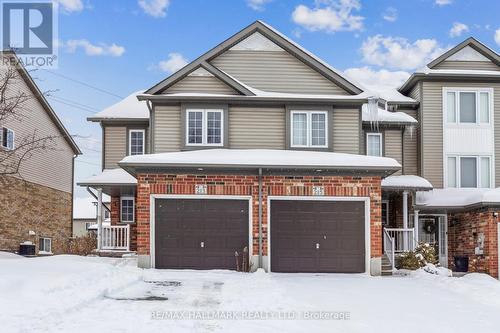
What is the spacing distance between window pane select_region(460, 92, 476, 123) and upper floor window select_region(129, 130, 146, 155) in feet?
43.1

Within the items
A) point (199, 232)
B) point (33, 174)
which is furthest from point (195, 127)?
point (33, 174)

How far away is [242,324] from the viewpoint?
33.2 ft

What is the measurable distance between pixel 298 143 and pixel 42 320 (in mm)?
13115

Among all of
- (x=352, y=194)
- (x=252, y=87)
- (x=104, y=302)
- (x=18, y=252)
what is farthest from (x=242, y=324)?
(x=18, y=252)

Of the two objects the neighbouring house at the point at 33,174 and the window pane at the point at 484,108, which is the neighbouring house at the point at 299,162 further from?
the neighbouring house at the point at 33,174

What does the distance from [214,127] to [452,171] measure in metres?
10.2

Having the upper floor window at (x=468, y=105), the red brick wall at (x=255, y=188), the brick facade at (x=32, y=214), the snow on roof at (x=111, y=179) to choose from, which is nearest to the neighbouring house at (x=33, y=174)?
the brick facade at (x=32, y=214)

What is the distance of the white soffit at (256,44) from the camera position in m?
22.2

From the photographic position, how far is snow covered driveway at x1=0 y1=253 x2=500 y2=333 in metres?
9.87

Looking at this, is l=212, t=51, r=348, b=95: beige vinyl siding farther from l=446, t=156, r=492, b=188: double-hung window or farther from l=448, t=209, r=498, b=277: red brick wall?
l=448, t=209, r=498, b=277: red brick wall

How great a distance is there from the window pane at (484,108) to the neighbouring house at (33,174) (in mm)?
17403

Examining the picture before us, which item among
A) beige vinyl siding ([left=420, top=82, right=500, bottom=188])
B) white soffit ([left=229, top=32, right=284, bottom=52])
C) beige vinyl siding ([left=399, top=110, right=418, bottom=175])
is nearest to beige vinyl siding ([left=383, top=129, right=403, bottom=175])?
beige vinyl siding ([left=399, top=110, right=418, bottom=175])

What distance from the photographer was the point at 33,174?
2819 cm

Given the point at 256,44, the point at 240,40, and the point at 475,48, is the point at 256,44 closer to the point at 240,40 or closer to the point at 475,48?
the point at 240,40
